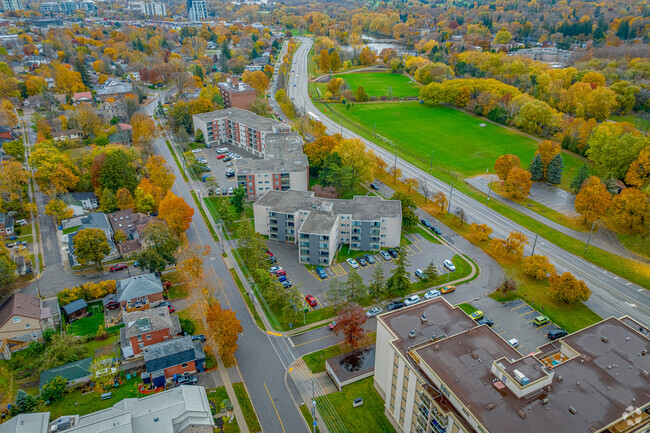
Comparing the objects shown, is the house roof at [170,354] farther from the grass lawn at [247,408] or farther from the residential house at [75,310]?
the residential house at [75,310]

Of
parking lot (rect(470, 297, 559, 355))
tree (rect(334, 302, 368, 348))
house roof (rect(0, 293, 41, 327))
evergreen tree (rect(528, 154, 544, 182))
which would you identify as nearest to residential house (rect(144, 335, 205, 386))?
tree (rect(334, 302, 368, 348))

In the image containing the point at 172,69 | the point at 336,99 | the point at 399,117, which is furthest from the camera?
the point at 172,69

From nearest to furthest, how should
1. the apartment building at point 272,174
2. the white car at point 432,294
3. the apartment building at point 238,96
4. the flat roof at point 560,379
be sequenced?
the flat roof at point 560,379
the white car at point 432,294
the apartment building at point 272,174
the apartment building at point 238,96

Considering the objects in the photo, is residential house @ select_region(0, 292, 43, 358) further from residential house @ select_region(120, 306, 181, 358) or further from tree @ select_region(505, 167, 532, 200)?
tree @ select_region(505, 167, 532, 200)

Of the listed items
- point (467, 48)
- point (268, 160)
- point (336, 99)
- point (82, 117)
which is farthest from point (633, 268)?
point (467, 48)

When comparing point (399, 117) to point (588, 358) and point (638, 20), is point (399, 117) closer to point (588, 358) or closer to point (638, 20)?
point (588, 358)

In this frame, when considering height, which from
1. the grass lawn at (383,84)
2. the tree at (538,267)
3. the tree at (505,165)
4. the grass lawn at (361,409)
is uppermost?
the grass lawn at (383,84)

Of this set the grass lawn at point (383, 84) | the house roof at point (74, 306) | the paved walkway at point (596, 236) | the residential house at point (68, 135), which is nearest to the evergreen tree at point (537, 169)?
the paved walkway at point (596, 236)

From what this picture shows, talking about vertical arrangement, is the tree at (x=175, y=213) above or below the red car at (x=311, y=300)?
above
